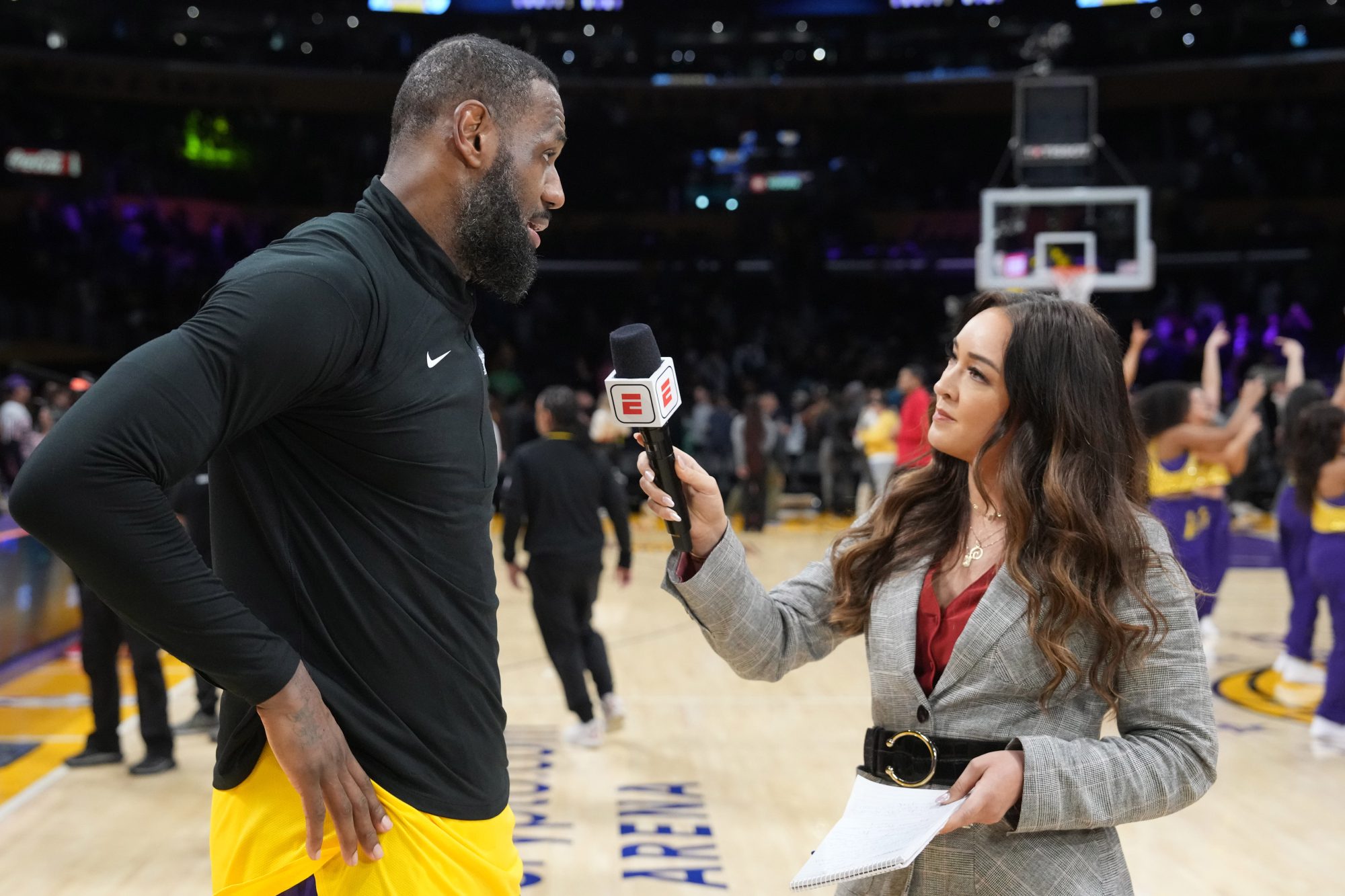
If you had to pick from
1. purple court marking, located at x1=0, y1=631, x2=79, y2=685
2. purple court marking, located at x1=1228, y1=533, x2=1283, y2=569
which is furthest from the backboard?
purple court marking, located at x1=0, y1=631, x2=79, y2=685

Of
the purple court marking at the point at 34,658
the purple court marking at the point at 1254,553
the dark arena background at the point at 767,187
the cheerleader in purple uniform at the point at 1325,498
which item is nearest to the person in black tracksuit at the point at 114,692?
the purple court marking at the point at 34,658

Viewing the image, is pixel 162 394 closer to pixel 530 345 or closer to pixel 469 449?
pixel 469 449

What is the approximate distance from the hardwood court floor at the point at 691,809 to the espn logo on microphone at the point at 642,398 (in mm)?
2864

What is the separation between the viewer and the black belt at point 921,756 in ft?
5.72

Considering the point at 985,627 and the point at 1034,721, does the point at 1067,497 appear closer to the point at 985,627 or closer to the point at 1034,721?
the point at 985,627

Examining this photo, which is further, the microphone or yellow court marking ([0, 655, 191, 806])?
yellow court marking ([0, 655, 191, 806])

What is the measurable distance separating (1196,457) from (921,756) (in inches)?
232

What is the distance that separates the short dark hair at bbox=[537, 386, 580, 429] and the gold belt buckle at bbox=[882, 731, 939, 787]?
14.1 feet

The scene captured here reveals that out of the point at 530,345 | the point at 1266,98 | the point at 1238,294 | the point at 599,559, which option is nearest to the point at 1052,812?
the point at 599,559

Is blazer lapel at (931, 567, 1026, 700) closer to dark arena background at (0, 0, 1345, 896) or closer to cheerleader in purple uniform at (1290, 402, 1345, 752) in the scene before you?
cheerleader in purple uniform at (1290, 402, 1345, 752)

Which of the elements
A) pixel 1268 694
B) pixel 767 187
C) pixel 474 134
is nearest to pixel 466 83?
pixel 474 134

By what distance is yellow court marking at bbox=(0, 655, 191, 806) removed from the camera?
5.47m

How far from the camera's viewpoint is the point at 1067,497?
1.76 meters

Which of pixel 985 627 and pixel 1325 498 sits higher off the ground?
pixel 985 627
